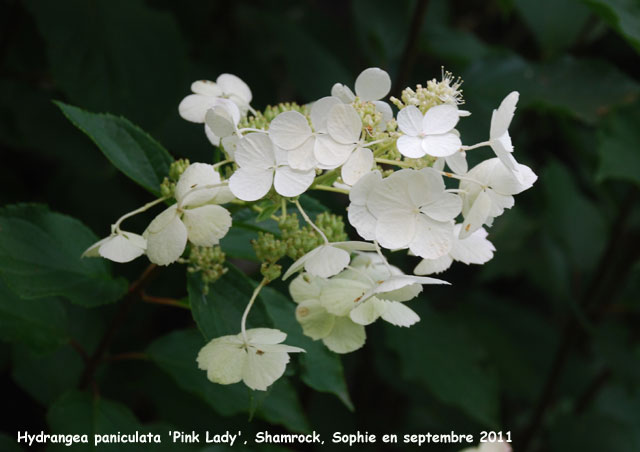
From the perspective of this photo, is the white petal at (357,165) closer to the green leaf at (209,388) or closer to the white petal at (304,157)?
the white petal at (304,157)

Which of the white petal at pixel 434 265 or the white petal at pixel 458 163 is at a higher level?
the white petal at pixel 458 163

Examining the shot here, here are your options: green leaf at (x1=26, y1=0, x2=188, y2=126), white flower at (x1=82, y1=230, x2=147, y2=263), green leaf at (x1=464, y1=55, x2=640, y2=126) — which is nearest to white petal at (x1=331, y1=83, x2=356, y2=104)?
white flower at (x1=82, y1=230, x2=147, y2=263)

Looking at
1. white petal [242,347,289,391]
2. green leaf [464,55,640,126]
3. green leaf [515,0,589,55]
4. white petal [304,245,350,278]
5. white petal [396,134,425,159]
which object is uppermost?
green leaf [515,0,589,55]

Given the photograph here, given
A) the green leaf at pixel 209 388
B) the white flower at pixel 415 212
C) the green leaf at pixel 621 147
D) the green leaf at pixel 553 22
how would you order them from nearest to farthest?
the white flower at pixel 415 212
the green leaf at pixel 209 388
the green leaf at pixel 621 147
the green leaf at pixel 553 22

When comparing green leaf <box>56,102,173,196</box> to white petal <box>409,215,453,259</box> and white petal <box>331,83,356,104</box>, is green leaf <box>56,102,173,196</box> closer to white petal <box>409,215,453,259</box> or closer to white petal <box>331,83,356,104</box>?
white petal <box>331,83,356,104</box>

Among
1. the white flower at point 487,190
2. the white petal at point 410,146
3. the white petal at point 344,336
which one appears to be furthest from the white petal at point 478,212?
the white petal at point 344,336

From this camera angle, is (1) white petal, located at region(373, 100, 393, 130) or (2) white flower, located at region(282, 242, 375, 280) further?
(1) white petal, located at region(373, 100, 393, 130)

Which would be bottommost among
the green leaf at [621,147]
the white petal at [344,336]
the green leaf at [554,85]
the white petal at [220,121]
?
the white petal at [344,336]

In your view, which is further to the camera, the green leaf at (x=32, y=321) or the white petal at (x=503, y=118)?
the green leaf at (x=32, y=321)

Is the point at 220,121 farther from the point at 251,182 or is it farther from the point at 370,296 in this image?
the point at 370,296
